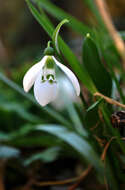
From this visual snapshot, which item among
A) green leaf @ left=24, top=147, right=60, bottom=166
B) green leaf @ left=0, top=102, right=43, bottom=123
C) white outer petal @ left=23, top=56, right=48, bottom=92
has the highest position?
white outer petal @ left=23, top=56, right=48, bottom=92

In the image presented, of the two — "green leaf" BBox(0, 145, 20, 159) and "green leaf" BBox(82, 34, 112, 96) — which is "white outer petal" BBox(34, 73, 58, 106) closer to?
"green leaf" BBox(82, 34, 112, 96)

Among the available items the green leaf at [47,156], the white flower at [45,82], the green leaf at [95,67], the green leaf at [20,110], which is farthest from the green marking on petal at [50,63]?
the green leaf at [20,110]

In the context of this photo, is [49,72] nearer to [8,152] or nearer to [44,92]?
[44,92]

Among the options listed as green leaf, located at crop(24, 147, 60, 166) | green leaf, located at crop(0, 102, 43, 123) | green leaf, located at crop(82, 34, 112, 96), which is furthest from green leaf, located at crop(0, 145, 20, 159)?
green leaf, located at crop(82, 34, 112, 96)

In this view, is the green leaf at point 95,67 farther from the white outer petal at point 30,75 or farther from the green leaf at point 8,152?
the green leaf at point 8,152

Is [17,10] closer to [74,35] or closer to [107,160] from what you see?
[74,35]

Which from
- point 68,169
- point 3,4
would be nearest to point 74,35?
point 3,4

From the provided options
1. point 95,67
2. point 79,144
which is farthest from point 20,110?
point 95,67
